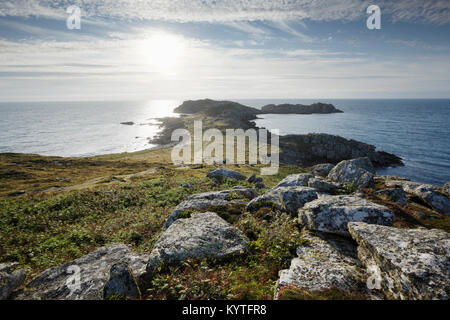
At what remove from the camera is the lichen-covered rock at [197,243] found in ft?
26.2

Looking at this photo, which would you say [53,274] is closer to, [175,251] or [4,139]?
[175,251]

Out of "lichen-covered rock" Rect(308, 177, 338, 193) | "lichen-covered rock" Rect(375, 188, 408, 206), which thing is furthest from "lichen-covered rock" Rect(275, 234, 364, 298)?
"lichen-covered rock" Rect(375, 188, 408, 206)

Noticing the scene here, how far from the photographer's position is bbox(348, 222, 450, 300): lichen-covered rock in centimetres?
506

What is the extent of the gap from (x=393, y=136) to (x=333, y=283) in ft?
495

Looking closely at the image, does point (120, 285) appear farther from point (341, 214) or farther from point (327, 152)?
point (327, 152)

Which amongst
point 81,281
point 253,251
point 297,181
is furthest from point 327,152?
point 81,281

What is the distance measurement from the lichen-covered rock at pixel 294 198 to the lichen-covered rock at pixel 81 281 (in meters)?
7.63

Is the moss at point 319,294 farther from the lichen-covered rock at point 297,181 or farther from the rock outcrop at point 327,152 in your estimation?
the rock outcrop at point 327,152

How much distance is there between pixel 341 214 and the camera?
891cm

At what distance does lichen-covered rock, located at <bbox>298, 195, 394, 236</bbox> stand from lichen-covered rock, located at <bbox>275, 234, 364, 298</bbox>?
0.52 m

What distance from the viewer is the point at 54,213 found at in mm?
18719

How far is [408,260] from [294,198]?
20.6ft

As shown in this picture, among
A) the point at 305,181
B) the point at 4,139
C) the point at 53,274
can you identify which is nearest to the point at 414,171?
the point at 305,181

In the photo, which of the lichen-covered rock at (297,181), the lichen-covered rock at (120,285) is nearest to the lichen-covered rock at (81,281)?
the lichen-covered rock at (120,285)
